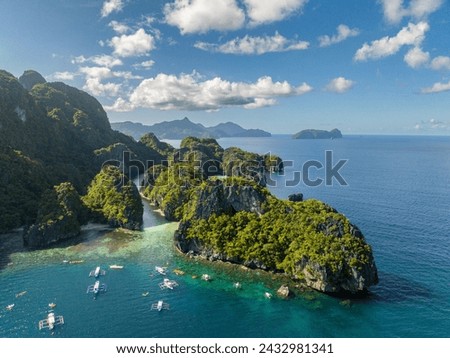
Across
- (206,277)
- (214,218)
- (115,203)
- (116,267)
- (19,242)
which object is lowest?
(206,277)

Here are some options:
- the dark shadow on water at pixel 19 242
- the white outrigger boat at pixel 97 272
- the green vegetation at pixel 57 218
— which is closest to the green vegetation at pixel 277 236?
the white outrigger boat at pixel 97 272

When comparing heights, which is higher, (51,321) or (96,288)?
(96,288)

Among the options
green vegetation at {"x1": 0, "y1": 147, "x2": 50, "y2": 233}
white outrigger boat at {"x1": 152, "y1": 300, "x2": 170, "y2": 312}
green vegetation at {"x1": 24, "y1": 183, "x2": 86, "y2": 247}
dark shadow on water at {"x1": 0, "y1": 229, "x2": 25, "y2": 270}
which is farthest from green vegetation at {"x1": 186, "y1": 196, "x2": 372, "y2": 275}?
green vegetation at {"x1": 0, "y1": 147, "x2": 50, "y2": 233}

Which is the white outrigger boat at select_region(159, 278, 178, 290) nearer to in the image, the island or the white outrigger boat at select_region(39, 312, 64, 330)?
the island

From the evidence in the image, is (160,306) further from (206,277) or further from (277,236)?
(277,236)

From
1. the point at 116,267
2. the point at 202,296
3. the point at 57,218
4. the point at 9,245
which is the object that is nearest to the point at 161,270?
the point at 116,267

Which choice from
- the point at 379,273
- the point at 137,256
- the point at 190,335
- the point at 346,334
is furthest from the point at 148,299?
the point at 379,273
